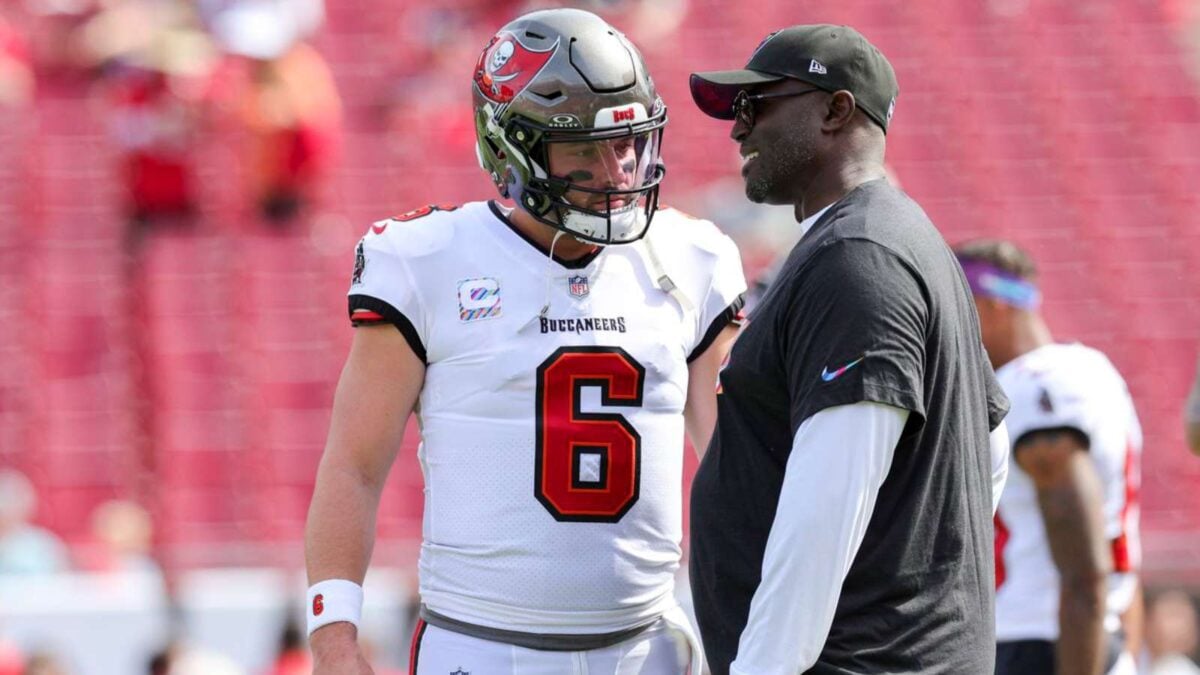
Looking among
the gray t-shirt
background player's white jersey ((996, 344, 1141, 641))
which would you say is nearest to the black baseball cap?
the gray t-shirt

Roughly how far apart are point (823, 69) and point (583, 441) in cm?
67

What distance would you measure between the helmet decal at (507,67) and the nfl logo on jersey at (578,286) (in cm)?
31

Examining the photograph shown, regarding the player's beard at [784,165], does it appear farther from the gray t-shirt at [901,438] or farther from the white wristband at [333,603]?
the white wristband at [333,603]

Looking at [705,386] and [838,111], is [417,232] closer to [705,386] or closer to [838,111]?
[705,386]

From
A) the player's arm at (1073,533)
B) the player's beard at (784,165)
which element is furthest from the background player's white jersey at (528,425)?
the player's arm at (1073,533)

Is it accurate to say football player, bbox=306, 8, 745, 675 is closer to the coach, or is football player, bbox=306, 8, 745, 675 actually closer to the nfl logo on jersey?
the nfl logo on jersey

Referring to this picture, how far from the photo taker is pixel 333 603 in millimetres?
2504

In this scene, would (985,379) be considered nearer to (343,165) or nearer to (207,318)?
(207,318)

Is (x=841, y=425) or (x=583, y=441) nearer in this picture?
(x=841, y=425)

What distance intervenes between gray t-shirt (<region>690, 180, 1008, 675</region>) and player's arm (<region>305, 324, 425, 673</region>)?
51 cm

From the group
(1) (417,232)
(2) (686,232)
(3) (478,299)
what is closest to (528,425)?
(3) (478,299)

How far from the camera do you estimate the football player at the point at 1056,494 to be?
3469 mm

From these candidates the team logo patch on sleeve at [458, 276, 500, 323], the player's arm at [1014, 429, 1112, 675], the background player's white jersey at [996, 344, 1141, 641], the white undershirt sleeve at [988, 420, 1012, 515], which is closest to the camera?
the team logo patch on sleeve at [458, 276, 500, 323]

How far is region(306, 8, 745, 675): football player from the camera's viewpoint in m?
2.54
